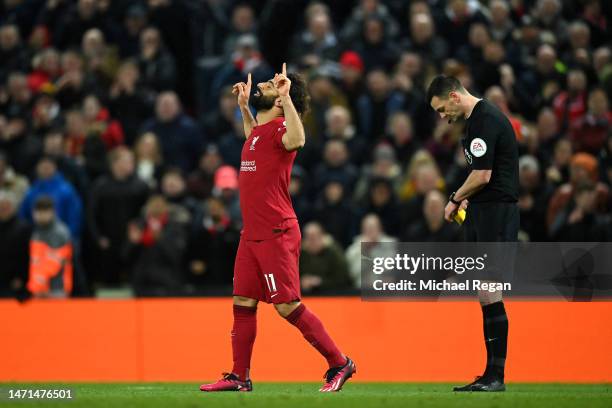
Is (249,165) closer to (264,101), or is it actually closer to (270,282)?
(264,101)

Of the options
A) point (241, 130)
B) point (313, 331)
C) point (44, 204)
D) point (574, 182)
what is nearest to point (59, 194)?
point (44, 204)

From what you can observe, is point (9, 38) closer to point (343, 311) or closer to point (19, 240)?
point (19, 240)

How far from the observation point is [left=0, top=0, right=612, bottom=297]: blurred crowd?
13680 mm

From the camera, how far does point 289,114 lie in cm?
847

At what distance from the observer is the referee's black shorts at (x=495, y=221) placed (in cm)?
885

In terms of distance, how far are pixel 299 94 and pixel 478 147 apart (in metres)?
1.39

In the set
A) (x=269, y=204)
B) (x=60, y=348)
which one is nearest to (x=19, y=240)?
(x=60, y=348)

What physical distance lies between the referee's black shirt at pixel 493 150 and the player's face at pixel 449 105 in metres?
0.11

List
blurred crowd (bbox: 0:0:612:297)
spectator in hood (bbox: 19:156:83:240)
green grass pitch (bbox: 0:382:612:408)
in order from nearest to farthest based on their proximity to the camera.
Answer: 1. green grass pitch (bbox: 0:382:612:408)
2. blurred crowd (bbox: 0:0:612:297)
3. spectator in hood (bbox: 19:156:83:240)

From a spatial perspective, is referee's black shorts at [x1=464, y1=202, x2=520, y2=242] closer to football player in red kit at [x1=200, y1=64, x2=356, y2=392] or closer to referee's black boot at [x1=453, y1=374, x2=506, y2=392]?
referee's black boot at [x1=453, y1=374, x2=506, y2=392]

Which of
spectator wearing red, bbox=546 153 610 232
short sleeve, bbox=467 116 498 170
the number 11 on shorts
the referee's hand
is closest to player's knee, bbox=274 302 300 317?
the number 11 on shorts

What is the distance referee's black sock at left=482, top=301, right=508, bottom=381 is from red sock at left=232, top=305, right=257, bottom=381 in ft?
5.70

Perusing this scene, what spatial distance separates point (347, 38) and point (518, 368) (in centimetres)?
648

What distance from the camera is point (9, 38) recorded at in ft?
59.0
